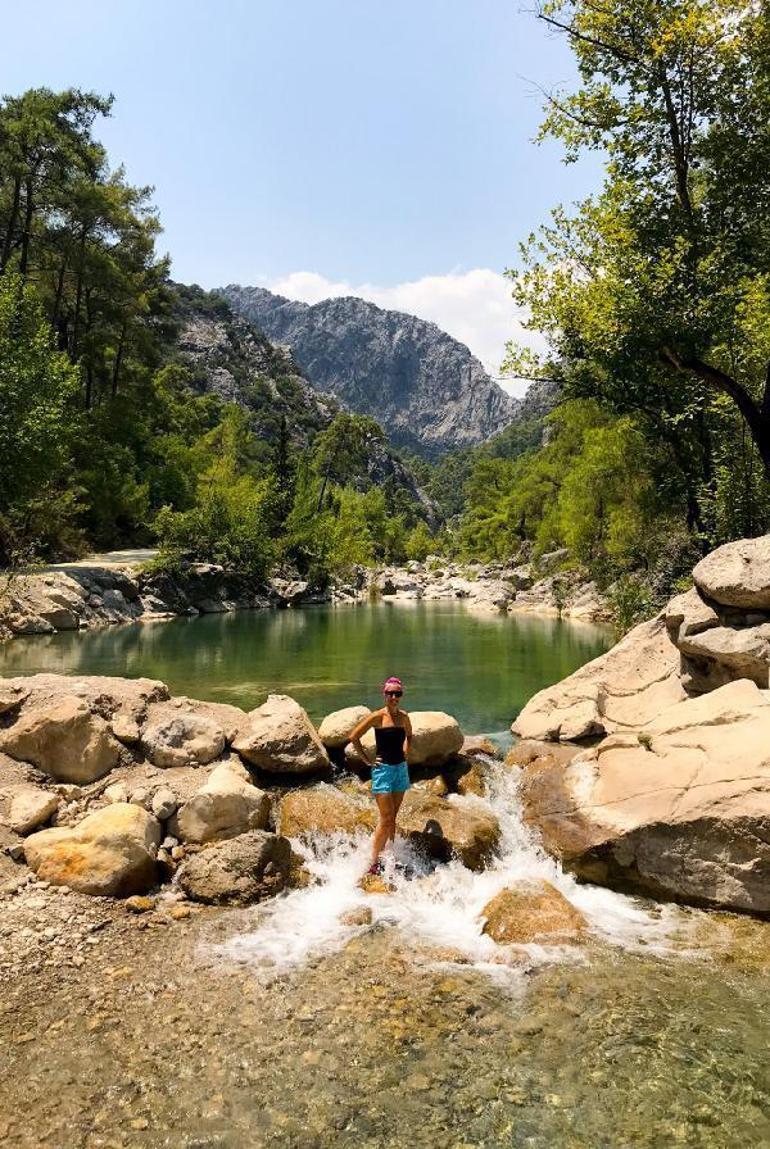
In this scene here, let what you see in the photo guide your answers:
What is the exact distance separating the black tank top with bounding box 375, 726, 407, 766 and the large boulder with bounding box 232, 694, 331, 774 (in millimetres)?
2042

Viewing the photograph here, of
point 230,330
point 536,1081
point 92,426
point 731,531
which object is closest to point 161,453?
point 92,426

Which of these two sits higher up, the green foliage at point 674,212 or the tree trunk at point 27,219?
the tree trunk at point 27,219

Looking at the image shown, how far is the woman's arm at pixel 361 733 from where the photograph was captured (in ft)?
31.3

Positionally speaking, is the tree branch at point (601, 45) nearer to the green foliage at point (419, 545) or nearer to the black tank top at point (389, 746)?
the black tank top at point (389, 746)

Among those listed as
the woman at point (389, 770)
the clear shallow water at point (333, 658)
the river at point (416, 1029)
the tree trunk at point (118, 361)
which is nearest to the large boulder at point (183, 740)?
the river at point (416, 1029)

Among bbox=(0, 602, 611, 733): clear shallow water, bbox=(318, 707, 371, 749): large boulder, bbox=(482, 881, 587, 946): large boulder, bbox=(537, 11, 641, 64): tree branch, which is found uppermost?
bbox=(537, 11, 641, 64): tree branch

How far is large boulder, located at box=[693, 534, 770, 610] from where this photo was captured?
1155 cm

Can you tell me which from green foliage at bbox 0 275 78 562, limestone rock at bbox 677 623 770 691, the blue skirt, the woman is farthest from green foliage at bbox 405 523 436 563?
the blue skirt

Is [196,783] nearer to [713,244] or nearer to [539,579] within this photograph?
[713,244]

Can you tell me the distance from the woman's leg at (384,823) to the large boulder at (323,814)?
71cm

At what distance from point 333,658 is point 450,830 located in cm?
1619

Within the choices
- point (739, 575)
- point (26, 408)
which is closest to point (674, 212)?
point (739, 575)

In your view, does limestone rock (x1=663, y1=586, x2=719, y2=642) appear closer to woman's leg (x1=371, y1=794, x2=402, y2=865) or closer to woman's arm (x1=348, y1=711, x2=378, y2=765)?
woman's arm (x1=348, y1=711, x2=378, y2=765)

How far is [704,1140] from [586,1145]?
0.73 metres
